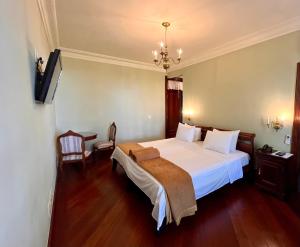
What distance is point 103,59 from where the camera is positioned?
417cm

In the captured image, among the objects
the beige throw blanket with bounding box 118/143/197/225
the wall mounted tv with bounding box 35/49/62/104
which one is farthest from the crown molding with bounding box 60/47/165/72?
the beige throw blanket with bounding box 118/143/197/225

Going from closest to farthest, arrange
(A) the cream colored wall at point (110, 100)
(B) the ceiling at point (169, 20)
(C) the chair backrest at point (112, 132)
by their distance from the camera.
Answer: (B) the ceiling at point (169, 20)
(A) the cream colored wall at point (110, 100)
(C) the chair backrest at point (112, 132)

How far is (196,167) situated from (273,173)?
1304mm

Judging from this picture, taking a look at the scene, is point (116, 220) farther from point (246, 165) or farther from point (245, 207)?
point (246, 165)

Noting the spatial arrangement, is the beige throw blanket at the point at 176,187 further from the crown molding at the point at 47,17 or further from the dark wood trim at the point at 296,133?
the crown molding at the point at 47,17

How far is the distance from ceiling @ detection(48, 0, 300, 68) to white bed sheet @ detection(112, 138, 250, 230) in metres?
2.12

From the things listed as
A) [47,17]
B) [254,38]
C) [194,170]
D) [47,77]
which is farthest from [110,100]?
[254,38]

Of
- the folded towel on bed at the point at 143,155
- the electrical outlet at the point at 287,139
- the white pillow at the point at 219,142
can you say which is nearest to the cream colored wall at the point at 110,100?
the folded towel on bed at the point at 143,155

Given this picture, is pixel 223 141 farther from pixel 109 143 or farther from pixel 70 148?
pixel 70 148

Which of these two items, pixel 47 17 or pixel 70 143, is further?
pixel 70 143

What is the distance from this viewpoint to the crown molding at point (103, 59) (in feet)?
12.3

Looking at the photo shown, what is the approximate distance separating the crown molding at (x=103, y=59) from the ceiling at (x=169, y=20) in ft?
0.79

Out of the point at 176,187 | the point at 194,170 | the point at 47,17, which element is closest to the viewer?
the point at 176,187

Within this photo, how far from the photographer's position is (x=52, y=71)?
129 cm
